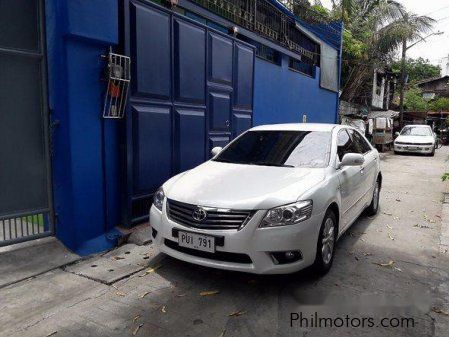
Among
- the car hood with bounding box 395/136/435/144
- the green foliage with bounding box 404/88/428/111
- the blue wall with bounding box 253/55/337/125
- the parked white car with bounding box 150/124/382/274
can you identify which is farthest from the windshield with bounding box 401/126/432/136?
the green foliage with bounding box 404/88/428/111

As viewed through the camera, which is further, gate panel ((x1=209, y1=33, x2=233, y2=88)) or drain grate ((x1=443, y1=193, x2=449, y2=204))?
drain grate ((x1=443, y1=193, x2=449, y2=204))

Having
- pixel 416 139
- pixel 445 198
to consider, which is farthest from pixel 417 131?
pixel 445 198

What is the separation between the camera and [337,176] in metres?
4.05

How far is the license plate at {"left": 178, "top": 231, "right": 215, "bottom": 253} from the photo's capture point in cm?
327

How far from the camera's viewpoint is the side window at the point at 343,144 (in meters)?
4.51

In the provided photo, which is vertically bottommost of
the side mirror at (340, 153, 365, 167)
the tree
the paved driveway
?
the paved driveway

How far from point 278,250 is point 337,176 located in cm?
129

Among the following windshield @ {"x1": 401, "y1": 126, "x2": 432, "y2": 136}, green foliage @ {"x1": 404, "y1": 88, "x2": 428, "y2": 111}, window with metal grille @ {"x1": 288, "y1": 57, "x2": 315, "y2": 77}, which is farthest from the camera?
green foliage @ {"x1": 404, "y1": 88, "x2": 428, "y2": 111}

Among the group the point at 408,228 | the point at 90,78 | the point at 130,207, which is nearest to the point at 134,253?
the point at 130,207

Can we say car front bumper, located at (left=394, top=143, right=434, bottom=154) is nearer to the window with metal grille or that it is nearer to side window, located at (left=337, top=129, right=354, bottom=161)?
the window with metal grille

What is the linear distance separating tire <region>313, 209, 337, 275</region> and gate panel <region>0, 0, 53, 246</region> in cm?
303

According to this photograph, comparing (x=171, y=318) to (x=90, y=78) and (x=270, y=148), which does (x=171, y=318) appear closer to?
(x=270, y=148)

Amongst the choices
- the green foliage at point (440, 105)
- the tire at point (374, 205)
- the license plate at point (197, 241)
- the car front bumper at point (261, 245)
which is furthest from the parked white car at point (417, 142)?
the green foliage at point (440, 105)

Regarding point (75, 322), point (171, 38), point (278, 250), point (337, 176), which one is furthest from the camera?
point (171, 38)
